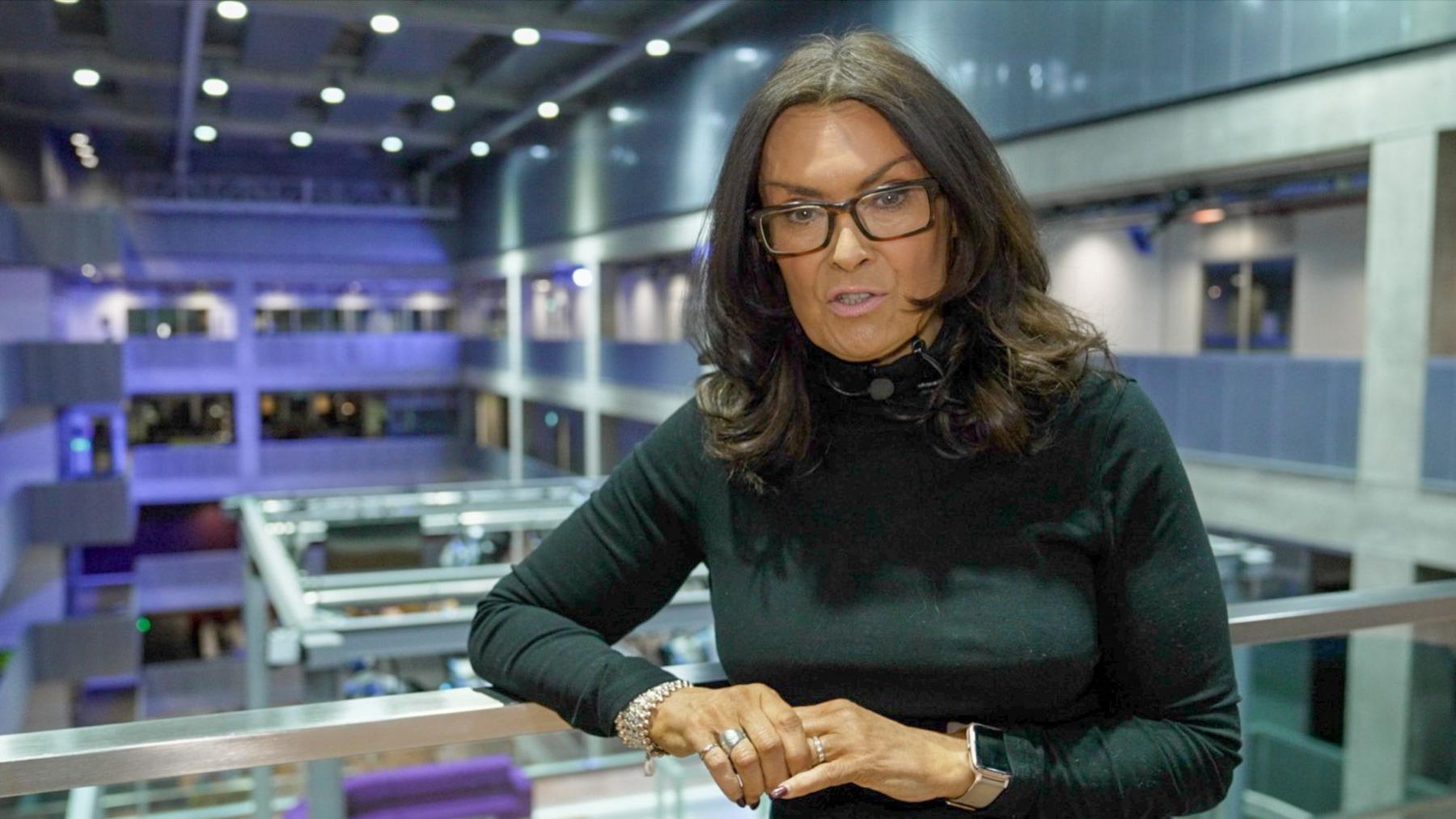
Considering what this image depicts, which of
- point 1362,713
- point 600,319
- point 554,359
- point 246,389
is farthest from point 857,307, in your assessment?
point 246,389

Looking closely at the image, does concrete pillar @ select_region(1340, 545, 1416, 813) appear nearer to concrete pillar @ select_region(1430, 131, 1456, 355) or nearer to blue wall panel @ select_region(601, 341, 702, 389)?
concrete pillar @ select_region(1430, 131, 1456, 355)

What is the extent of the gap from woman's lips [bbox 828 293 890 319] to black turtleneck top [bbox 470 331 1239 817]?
73 millimetres

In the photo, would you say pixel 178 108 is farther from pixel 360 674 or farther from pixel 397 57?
pixel 360 674

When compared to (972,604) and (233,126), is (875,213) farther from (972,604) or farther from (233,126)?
(233,126)

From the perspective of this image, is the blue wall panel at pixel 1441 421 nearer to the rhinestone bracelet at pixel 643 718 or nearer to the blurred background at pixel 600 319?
the blurred background at pixel 600 319

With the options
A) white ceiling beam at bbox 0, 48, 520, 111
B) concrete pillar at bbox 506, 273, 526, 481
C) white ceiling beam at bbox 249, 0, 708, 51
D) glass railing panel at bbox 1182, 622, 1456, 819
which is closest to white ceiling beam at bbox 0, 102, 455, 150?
white ceiling beam at bbox 0, 48, 520, 111

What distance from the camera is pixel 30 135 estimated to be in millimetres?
6031

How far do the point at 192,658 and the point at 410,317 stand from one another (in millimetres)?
6674

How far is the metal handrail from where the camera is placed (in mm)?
1095

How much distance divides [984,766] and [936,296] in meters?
0.44

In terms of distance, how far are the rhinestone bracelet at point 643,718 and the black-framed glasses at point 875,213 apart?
1.48 ft

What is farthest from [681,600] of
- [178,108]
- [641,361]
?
[641,361]

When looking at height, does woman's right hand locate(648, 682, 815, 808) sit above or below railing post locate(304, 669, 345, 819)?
above

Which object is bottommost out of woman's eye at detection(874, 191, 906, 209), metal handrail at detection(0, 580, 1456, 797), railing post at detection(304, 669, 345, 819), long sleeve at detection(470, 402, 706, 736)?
railing post at detection(304, 669, 345, 819)
